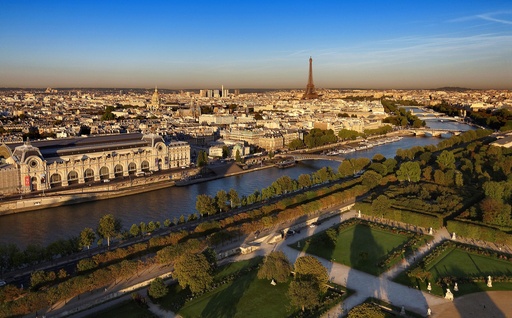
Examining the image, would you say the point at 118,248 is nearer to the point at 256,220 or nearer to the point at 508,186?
the point at 256,220

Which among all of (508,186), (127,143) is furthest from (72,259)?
(508,186)

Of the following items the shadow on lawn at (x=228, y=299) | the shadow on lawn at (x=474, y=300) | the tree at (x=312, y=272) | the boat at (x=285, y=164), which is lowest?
the shadow on lawn at (x=474, y=300)

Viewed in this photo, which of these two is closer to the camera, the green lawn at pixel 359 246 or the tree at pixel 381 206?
the green lawn at pixel 359 246

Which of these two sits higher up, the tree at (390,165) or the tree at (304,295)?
the tree at (390,165)

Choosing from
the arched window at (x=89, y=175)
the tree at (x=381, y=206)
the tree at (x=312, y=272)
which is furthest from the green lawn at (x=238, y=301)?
the arched window at (x=89, y=175)

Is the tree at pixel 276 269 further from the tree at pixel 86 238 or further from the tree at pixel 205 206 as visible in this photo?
the tree at pixel 205 206

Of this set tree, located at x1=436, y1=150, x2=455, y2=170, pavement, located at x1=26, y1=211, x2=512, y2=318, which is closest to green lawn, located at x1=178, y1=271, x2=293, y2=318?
pavement, located at x1=26, y1=211, x2=512, y2=318
